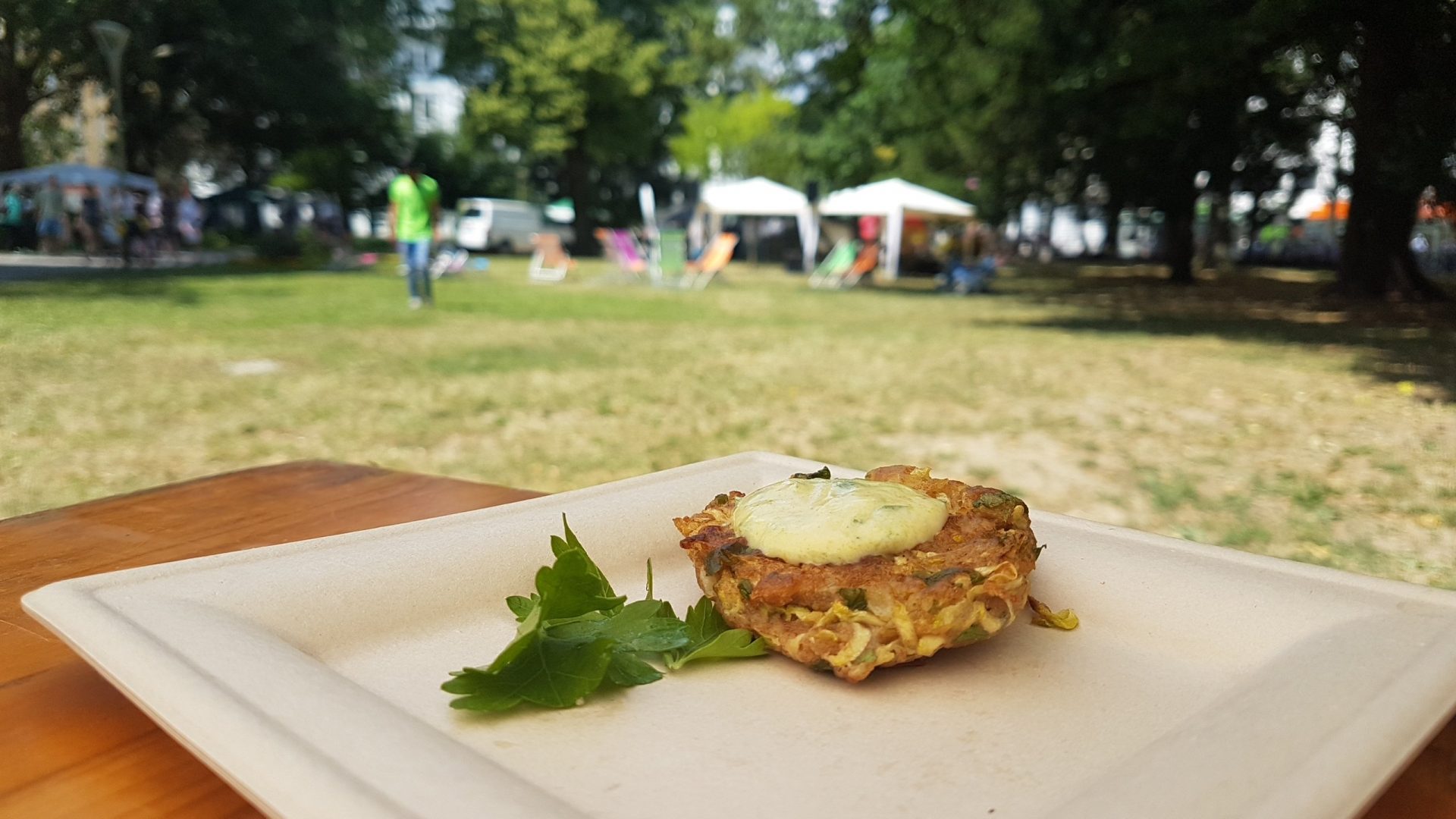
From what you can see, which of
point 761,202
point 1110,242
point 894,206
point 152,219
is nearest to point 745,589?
point 152,219

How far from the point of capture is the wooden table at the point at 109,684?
0.58 m

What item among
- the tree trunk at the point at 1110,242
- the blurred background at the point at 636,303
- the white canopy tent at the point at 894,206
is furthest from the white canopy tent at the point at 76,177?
the tree trunk at the point at 1110,242

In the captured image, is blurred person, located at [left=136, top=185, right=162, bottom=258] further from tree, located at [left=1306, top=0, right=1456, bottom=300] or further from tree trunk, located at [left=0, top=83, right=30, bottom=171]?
tree, located at [left=1306, top=0, right=1456, bottom=300]

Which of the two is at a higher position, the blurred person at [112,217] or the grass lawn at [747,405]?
the blurred person at [112,217]

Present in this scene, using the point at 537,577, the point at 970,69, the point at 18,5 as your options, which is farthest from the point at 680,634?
the point at 970,69

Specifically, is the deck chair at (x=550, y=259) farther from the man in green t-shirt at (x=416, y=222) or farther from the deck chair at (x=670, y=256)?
the man in green t-shirt at (x=416, y=222)

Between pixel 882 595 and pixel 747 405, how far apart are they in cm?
462

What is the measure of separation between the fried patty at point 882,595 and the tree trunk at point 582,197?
38.0 ft

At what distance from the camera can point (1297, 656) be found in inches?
26.3

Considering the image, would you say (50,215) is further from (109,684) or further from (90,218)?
(109,684)

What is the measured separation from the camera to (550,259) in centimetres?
1736

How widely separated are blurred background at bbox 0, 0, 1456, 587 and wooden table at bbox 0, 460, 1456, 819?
1.35 metres

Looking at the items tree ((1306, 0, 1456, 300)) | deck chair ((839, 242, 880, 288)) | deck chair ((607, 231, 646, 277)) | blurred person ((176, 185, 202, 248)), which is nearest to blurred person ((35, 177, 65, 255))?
blurred person ((176, 185, 202, 248))

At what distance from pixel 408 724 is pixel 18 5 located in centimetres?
217
